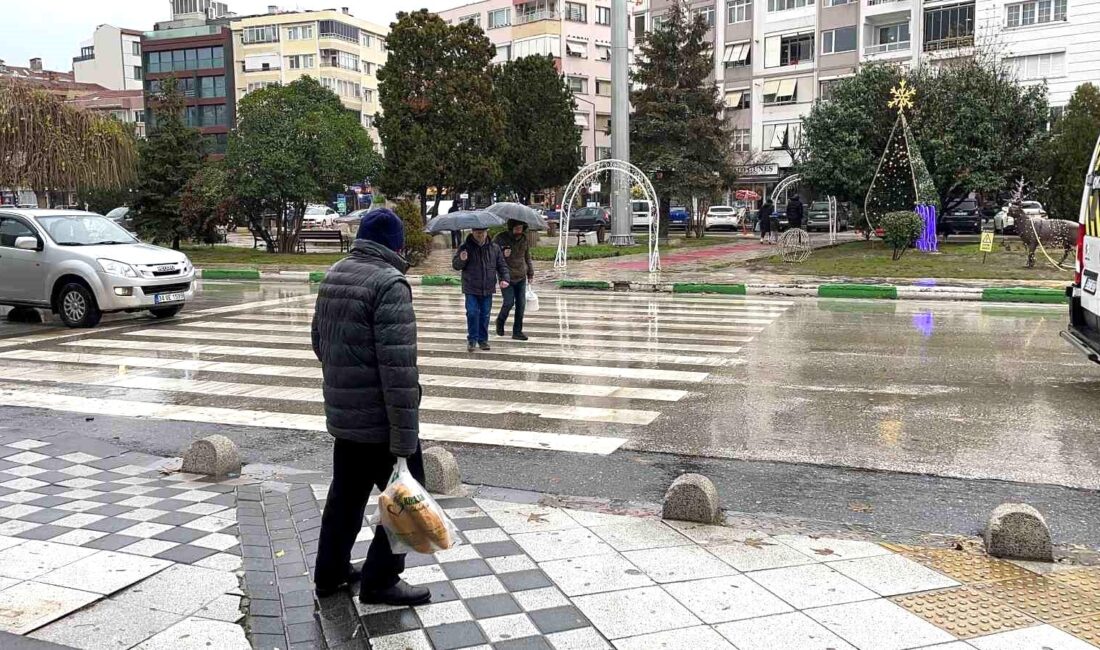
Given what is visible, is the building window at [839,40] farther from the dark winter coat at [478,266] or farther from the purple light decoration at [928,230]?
the dark winter coat at [478,266]

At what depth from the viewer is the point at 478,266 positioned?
1131 cm

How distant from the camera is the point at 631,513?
541 centimetres

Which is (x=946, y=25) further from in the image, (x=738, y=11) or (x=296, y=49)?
(x=296, y=49)

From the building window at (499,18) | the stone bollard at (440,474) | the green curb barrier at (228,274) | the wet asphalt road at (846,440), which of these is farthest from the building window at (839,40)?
the stone bollard at (440,474)

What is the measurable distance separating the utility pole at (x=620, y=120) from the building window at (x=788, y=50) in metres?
27.9

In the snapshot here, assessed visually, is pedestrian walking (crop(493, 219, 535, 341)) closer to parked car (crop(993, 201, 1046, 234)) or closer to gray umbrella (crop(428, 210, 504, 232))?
gray umbrella (crop(428, 210, 504, 232))

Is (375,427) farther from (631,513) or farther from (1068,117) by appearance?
(1068,117)

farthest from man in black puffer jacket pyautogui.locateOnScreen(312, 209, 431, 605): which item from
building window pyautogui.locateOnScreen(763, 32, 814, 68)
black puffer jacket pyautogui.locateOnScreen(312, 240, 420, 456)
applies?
building window pyautogui.locateOnScreen(763, 32, 814, 68)

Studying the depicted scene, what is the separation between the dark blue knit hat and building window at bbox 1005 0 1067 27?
50.0 metres

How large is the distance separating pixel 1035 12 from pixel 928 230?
89.5ft

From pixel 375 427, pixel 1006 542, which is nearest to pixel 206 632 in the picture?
pixel 375 427

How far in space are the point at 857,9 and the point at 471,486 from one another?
52668 mm

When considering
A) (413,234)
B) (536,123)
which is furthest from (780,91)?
(413,234)

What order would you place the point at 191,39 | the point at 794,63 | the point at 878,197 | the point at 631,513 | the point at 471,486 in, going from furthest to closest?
the point at 191,39 → the point at 794,63 → the point at 878,197 → the point at 471,486 → the point at 631,513
